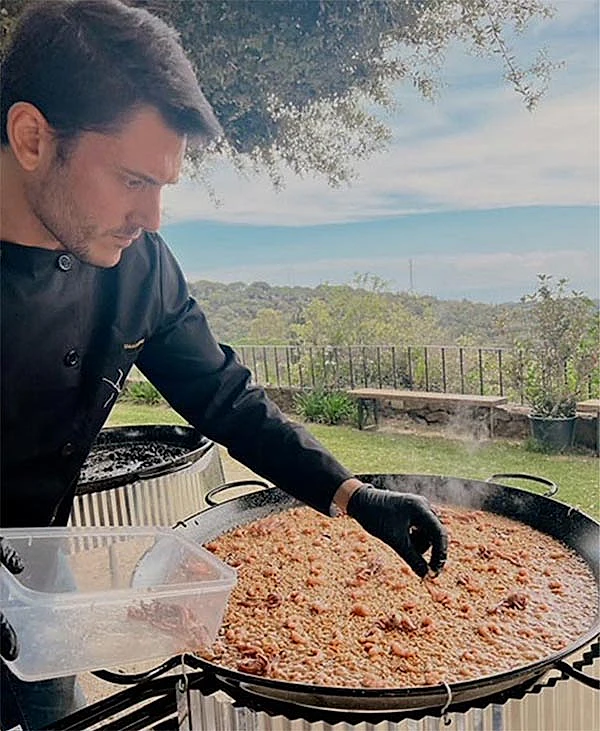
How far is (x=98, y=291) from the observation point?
1158 millimetres

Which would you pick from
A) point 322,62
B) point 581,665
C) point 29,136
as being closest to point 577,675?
point 581,665

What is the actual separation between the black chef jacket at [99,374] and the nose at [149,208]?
0.36 ft

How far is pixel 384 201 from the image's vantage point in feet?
4.86

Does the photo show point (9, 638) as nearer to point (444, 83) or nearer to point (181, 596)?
point (181, 596)

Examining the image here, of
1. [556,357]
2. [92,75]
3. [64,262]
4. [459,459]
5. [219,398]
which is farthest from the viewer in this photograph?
[459,459]

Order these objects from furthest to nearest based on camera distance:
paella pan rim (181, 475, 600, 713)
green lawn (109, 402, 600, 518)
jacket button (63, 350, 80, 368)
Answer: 1. green lawn (109, 402, 600, 518)
2. jacket button (63, 350, 80, 368)
3. paella pan rim (181, 475, 600, 713)

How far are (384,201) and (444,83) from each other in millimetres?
252

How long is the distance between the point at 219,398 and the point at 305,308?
0.43m

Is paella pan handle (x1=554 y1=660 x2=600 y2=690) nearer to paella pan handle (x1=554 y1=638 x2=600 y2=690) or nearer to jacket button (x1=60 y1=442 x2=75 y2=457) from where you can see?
paella pan handle (x1=554 y1=638 x2=600 y2=690)

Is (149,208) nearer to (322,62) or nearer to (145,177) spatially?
(145,177)

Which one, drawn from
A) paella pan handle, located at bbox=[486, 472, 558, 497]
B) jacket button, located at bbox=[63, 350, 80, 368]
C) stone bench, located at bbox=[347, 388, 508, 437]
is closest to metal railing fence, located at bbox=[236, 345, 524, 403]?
stone bench, located at bbox=[347, 388, 508, 437]

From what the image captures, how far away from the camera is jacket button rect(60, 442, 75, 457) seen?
1.13 m

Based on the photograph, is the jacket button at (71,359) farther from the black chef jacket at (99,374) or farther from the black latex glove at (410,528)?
the black latex glove at (410,528)

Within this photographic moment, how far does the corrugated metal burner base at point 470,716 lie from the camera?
2.74 feet
